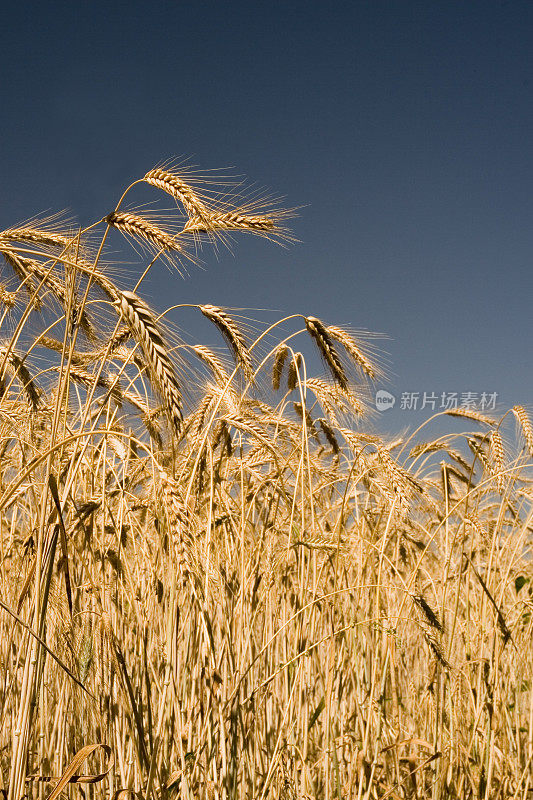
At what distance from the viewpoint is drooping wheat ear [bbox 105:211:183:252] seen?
1.86 m

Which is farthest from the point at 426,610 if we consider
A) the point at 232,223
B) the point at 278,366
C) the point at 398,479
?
the point at 278,366

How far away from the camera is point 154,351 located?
1563 millimetres

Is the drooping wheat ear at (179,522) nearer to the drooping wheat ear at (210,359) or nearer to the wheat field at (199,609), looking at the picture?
the wheat field at (199,609)

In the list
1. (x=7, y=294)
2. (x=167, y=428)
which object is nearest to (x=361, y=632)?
(x=167, y=428)

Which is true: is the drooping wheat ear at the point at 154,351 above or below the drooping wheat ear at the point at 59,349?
below

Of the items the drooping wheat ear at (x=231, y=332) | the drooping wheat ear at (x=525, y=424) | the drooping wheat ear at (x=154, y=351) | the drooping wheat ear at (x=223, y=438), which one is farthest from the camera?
the drooping wheat ear at (x=525, y=424)

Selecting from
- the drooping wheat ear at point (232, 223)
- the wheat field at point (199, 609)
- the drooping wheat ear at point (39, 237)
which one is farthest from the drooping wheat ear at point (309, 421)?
the drooping wheat ear at point (39, 237)

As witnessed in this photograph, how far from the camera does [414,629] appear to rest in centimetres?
399

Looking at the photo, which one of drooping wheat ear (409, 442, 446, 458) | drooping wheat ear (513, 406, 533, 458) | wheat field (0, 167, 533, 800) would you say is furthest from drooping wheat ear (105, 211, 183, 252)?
drooping wheat ear (513, 406, 533, 458)

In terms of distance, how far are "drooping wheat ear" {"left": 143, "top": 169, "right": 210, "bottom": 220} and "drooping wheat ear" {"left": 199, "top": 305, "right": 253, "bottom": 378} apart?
40 centimetres

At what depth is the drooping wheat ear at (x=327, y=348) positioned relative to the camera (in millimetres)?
2494

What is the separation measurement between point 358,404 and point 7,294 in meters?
1.62

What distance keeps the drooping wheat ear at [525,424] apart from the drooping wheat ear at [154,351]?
258cm

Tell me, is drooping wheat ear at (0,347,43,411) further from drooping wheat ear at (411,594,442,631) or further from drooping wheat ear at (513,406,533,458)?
drooping wheat ear at (513,406,533,458)
